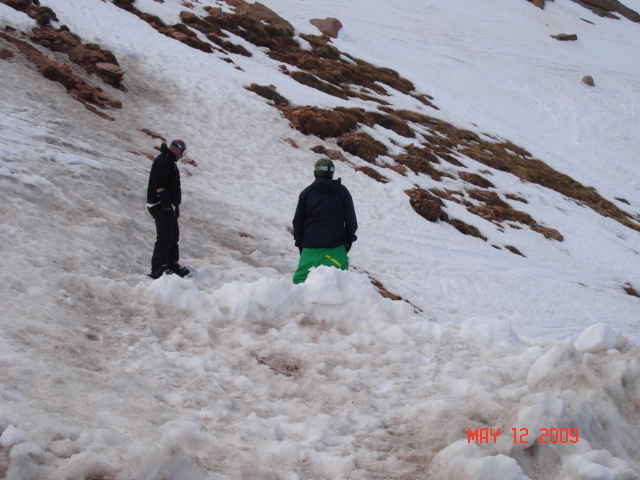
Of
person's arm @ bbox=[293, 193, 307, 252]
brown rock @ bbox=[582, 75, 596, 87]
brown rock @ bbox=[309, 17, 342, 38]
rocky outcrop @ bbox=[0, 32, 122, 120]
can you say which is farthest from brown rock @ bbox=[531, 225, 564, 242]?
brown rock @ bbox=[582, 75, 596, 87]

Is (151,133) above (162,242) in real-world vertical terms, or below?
below

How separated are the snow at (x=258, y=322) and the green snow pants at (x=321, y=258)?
1.02 metres

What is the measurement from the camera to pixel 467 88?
37031mm

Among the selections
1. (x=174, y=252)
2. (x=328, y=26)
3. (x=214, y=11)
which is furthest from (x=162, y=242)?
(x=328, y=26)

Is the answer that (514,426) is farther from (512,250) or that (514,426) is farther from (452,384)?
(512,250)

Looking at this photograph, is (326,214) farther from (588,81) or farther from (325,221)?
(588,81)

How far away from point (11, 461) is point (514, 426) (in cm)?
281

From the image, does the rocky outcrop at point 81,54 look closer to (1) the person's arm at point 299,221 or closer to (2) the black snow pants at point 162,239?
(2) the black snow pants at point 162,239

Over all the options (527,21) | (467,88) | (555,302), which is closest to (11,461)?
(555,302)

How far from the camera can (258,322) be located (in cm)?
493
